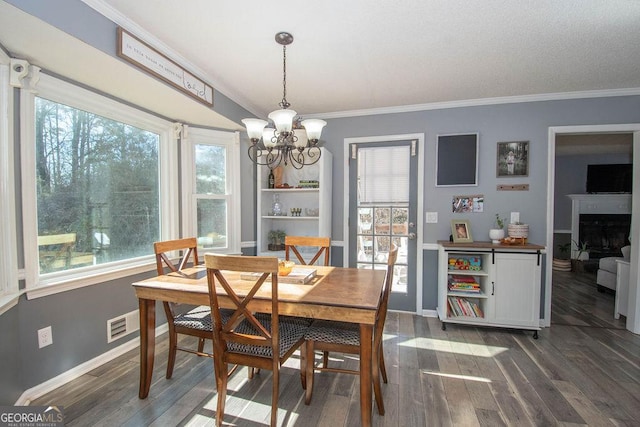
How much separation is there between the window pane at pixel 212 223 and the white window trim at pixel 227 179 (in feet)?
0.20

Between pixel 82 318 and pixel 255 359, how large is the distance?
1545 mm

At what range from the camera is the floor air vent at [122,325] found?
2373mm

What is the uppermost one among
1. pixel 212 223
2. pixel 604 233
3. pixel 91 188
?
pixel 91 188

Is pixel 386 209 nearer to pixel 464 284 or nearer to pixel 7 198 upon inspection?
pixel 464 284

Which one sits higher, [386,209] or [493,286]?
[386,209]

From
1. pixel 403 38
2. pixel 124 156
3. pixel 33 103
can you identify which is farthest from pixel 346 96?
pixel 33 103

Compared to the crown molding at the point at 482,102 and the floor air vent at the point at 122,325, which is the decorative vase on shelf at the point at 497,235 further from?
the floor air vent at the point at 122,325

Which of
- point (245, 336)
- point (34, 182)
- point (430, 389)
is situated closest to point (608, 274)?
point (430, 389)

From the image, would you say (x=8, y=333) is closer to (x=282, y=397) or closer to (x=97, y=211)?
(x=97, y=211)

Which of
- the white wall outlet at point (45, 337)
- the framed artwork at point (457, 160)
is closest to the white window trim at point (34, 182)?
the white wall outlet at point (45, 337)

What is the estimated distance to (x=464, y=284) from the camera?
3.07 m

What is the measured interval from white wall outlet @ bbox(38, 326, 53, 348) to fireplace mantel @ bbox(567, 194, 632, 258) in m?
8.31

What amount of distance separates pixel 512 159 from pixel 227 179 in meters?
3.22

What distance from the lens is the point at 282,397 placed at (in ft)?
6.26
